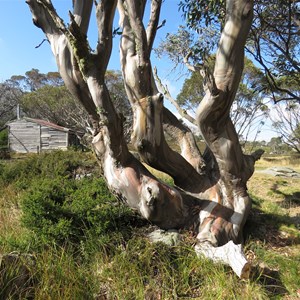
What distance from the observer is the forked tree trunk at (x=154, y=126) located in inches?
133

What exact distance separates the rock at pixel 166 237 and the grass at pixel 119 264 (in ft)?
0.34

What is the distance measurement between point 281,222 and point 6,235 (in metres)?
4.48

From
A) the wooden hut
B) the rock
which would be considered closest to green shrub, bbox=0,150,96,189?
the rock

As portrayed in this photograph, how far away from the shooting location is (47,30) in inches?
161

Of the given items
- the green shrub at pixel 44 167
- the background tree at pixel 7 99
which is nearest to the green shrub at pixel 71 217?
the green shrub at pixel 44 167

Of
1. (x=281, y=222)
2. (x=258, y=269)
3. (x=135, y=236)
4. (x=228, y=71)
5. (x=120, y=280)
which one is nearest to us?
(x=120, y=280)

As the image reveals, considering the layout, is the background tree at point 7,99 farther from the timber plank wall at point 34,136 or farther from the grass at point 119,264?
the grass at point 119,264

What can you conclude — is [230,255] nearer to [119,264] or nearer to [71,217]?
[119,264]

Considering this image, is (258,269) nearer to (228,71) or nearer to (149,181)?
(149,181)

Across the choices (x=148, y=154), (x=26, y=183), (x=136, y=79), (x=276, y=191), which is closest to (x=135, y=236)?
(x=148, y=154)

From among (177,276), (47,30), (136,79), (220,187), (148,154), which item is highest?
(47,30)

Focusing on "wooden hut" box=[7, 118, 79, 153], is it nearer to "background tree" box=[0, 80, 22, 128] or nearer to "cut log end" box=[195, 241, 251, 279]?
"background tree" box=[0, 80, 22, 128]

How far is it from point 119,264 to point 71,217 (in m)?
0.95

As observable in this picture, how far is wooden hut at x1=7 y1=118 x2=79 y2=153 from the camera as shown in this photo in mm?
29438
